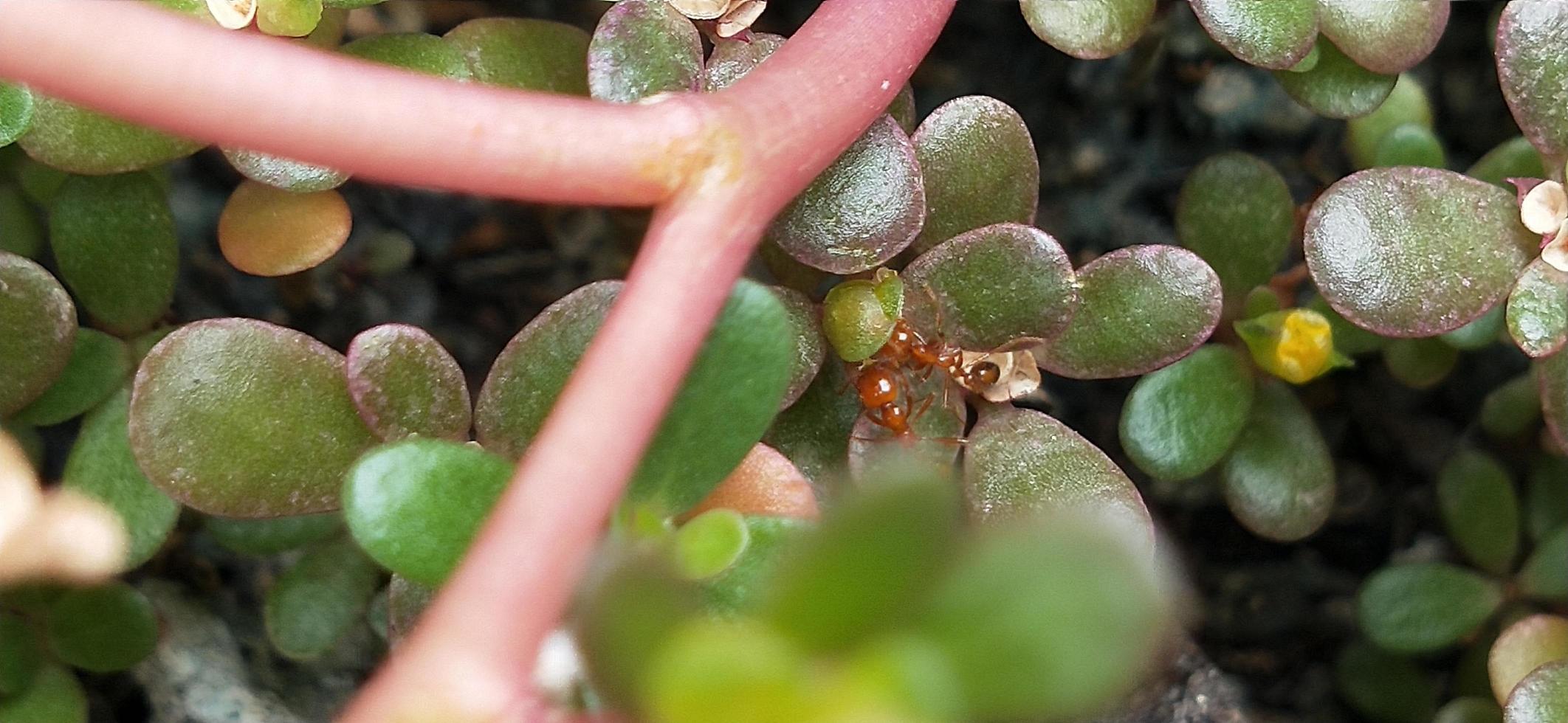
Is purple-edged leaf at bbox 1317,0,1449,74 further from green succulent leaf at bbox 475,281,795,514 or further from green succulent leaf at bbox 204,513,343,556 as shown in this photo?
green succulent leaf at bbox 204,513,343,556

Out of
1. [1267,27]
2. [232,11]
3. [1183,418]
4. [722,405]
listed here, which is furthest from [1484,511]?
[232,11]

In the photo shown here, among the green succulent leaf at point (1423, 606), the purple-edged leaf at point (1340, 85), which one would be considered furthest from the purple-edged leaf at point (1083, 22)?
the green succulent leaf at point (1423, 606)

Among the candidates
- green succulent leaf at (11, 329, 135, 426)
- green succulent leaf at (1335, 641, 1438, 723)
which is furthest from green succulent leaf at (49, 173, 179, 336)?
green succulent leaf at (1335, 641, 1438, 723)

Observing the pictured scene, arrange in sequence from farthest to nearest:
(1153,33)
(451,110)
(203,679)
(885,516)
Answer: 1. (1153,33)
2. (203,679)
3. (451,110)
4. (885,516)

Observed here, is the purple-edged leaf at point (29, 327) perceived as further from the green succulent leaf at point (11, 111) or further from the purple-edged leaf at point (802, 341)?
the purple-edged leaf at point (802, 341)

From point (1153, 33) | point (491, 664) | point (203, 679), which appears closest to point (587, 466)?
point (491, 664)

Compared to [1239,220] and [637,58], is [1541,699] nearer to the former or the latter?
[1239,220]

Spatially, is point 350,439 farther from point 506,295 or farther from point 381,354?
point 506,295
